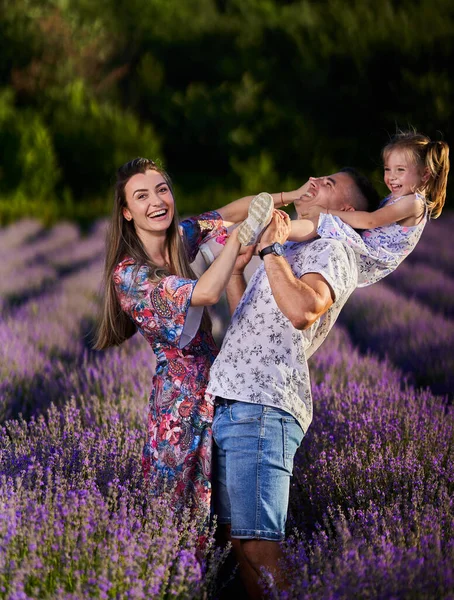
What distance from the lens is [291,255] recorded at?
2498 millimetres

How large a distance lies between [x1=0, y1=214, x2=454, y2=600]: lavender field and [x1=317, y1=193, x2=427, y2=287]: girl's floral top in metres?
0.64

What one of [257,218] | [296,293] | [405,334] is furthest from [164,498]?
[405,334]

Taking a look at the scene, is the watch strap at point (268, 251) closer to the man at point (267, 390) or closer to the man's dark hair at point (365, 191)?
the man at point (267, 390)

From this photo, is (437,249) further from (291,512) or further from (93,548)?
(93,548)

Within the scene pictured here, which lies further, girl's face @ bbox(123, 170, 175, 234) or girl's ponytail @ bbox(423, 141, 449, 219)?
girl's ponytail @ bbox(423, 141, 449, 219)

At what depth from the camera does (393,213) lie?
2.62 m

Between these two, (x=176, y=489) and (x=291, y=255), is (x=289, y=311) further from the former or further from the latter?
(x=176, y=489)

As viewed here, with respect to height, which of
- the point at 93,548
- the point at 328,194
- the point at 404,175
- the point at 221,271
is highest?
the point at 404,175

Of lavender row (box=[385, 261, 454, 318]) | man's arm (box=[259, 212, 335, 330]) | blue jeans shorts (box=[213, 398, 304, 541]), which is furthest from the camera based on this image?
lavender row (box=[385, 261, 454, 318])

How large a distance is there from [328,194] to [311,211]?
84 mm

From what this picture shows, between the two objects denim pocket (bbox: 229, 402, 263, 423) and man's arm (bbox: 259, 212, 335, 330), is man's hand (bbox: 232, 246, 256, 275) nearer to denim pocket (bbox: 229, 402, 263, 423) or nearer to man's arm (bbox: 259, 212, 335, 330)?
man's arm (bbox: 259, 212, 335, 330)

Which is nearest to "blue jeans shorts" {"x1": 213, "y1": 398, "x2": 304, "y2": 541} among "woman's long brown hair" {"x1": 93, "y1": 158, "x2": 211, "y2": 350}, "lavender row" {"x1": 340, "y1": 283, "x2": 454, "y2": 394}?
"woman's long brown hair" {"x1": 93, "y1": 158, "x2": 211, "y2": 350}

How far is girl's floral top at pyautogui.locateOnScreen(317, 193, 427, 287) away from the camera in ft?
7.98

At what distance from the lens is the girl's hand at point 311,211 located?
101 inches
